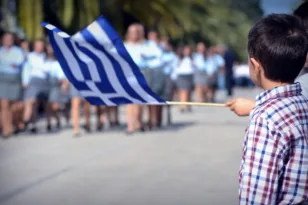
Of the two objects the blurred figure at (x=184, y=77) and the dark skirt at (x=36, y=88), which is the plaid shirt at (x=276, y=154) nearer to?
the dark skirt at (x=36, y=88)

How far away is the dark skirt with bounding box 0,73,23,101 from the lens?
1414 centimetres

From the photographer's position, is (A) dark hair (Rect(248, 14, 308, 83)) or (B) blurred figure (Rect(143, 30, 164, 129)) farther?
(B) blurred figure (Rect(143, 30, 164, 129))

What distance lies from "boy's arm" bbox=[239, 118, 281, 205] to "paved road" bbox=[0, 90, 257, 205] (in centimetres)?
473

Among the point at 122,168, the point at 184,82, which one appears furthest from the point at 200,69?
the point at 122,168

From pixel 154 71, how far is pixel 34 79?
2121 millimetres

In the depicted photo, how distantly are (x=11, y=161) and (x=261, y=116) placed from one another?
8.26 meters

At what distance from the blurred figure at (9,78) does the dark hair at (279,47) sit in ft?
36.8

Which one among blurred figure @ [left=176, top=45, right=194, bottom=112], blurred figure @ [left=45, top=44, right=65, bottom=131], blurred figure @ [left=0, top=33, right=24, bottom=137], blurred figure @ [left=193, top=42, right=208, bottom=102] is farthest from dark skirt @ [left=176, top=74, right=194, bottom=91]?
blurred figure @ [left=0, top=33, right=24, bottom=137]

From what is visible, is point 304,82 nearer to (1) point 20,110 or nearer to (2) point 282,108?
(2) point 282,108

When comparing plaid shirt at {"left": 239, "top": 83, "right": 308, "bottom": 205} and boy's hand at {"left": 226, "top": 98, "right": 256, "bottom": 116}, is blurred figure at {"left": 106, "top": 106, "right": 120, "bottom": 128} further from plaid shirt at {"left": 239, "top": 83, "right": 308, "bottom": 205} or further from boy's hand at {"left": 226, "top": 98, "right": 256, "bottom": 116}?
plaid shirt at {"left": 239, "top": 83, "right": 308, "bottom": 205}

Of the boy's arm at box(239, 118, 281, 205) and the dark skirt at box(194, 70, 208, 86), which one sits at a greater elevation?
the dark skirt at box(194, 70, 208, 86)

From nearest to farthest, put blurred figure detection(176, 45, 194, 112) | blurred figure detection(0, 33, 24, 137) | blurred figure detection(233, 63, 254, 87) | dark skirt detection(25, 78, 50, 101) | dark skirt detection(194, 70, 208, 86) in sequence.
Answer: blurred figure detection(0, 33, 24, 137) < dark skirt detection(25, 78, 50, 101) < blurred figure detection(176, 45, 194, 112) < dark skirt detection(194, 70, 208, 86) < blurred figure detection(233, 63, 254, 87)

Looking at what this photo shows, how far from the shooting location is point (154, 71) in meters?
15.0

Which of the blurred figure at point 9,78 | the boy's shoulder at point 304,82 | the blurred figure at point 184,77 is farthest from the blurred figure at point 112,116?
the boy's shoulder at point 304,82
